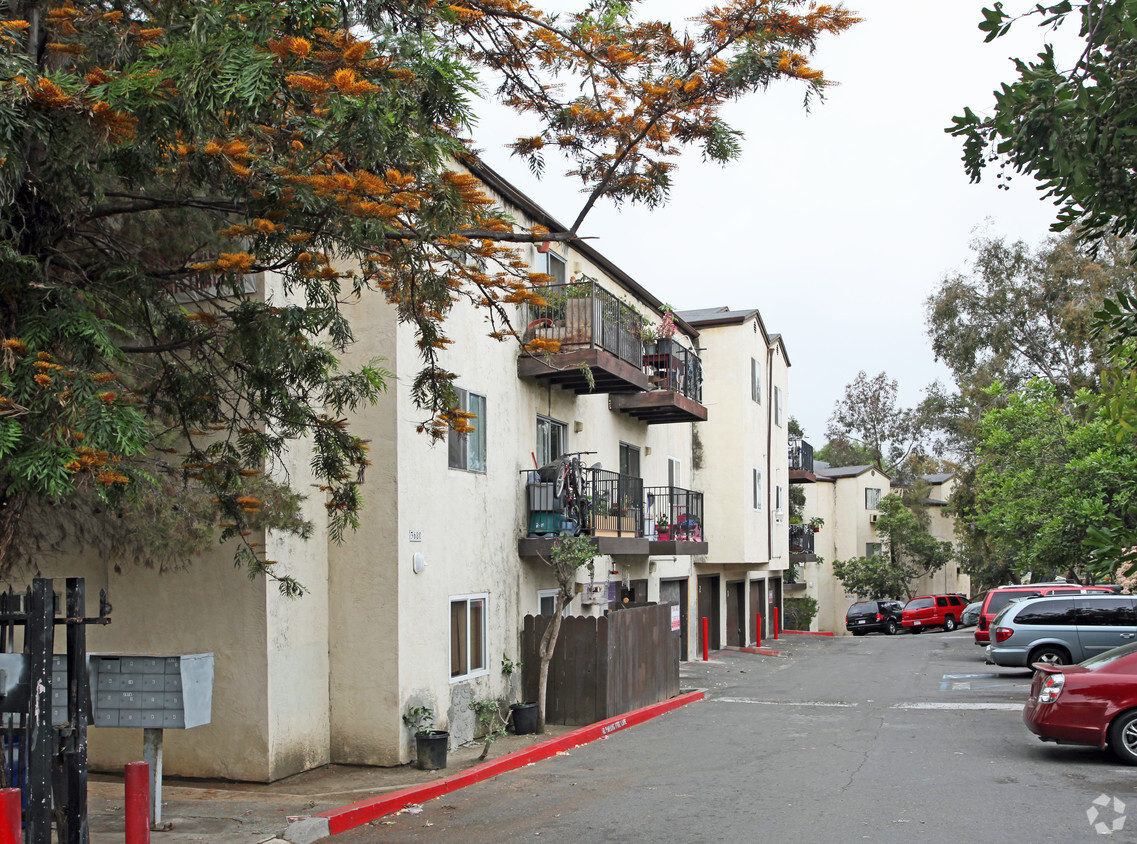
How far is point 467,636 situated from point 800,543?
28.2m

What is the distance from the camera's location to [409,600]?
12.8 metres

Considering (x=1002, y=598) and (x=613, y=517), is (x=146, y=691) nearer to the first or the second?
(x=613, y=517)

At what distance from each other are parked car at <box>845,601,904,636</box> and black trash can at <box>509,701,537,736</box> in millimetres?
32448

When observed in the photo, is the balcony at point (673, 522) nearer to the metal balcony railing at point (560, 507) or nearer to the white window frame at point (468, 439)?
the metal balcony railing at point (560, 507)

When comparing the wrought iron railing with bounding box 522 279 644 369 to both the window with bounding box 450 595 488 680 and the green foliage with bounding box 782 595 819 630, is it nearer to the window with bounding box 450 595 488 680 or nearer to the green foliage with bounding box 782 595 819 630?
the window with bounding box 450 595 488 680

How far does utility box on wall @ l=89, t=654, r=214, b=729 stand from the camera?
9.08 m

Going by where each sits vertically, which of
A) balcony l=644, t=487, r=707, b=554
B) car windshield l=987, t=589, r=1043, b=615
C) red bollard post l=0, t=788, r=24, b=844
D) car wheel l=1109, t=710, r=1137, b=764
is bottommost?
car wheel l=1109, t=710, r=1137, b=764

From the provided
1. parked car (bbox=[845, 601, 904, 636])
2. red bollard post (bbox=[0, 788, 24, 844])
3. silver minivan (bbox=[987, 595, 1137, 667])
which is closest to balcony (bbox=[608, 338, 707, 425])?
silver minivan (bbox=[987, 595, 1137, 667])

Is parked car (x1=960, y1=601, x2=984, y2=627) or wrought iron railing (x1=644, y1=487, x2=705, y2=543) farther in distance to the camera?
parked car (x1=960, y1=601, x2=984, y2=627)

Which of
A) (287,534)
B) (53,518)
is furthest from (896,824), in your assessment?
(53,518)

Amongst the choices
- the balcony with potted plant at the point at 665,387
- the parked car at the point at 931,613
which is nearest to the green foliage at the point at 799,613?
the parked car at the point at 931,613

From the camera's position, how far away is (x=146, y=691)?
29.9 feet

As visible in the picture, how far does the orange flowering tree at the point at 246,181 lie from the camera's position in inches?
255

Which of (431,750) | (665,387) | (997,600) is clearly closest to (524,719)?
(431,750)
